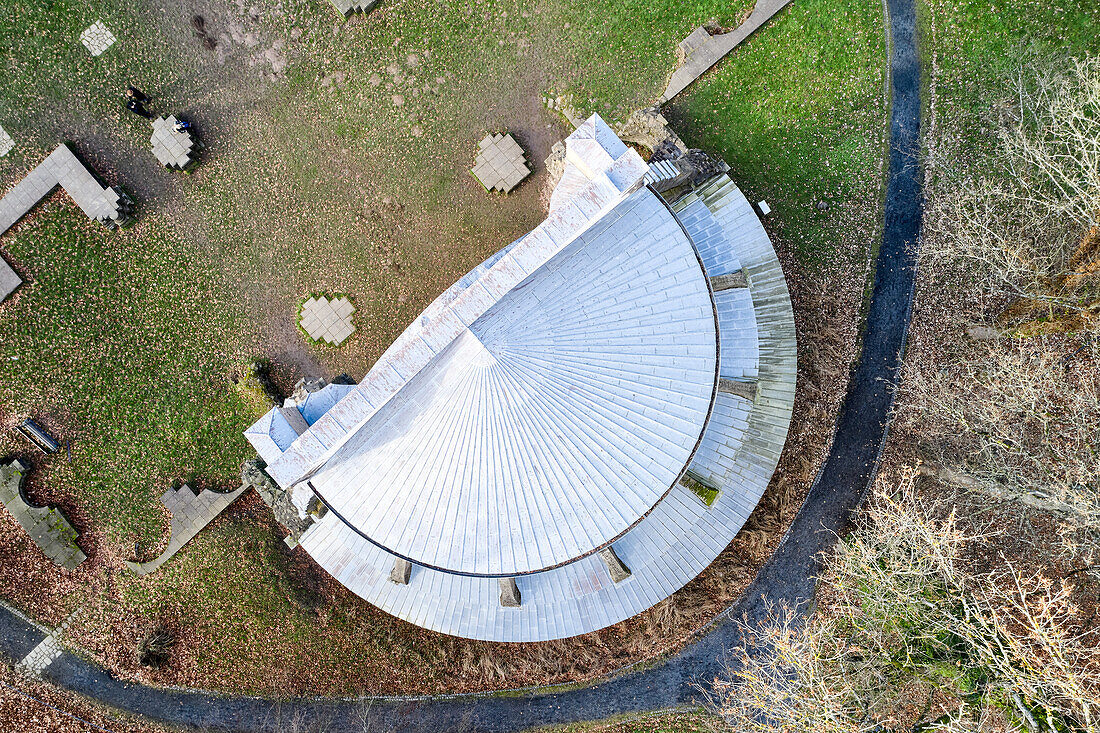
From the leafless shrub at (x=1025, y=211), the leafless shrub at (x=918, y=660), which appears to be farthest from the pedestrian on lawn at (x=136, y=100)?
the leafless shrub at (x=1025, y=211)

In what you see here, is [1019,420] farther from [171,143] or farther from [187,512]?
[171,143]

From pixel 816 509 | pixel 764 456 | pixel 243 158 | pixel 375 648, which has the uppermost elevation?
pixel 243 158

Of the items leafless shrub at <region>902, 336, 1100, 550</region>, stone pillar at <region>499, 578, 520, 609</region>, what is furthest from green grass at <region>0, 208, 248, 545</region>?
leafless shrub at <region>902, 336, 1100, 550</region>

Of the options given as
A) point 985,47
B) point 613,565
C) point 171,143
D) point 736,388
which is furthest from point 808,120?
point 171,143

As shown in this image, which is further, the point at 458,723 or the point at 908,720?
the point at 458,723

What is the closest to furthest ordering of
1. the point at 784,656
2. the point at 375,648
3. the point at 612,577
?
1. the point at 784,656
2. the point at 612,577
3. the point at 375,648

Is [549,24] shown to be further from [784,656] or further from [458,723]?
[458,723]

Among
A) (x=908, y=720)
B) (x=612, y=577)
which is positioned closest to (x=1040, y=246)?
(x=908, y=720)
